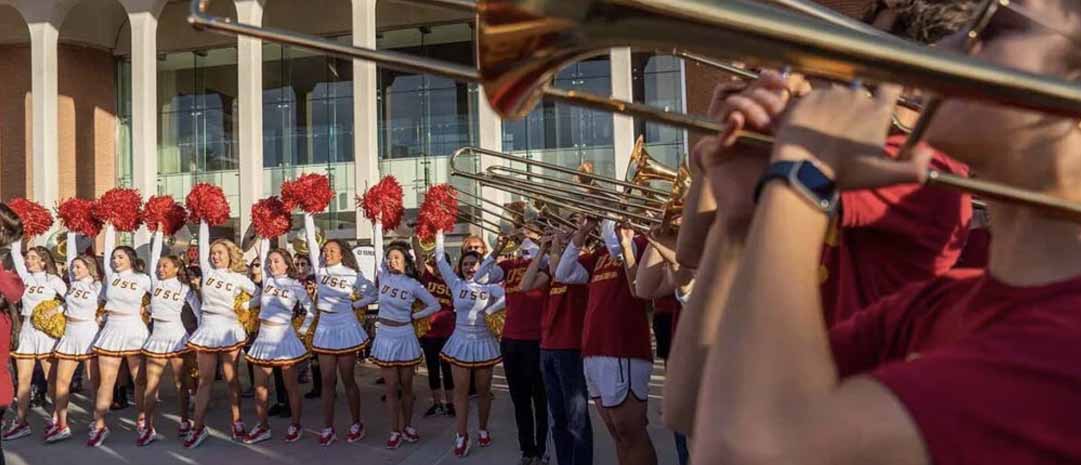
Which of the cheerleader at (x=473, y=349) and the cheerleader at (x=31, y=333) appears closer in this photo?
the cheerleader at (x=473, y=349)

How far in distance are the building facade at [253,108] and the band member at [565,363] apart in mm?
9783

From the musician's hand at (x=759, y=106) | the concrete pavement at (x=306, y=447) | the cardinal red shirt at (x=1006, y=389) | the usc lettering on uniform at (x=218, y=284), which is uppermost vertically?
the musician's hand at (x=759, y=106)

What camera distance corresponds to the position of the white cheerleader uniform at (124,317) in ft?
27.6

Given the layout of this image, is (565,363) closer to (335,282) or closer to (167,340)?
(335,282)

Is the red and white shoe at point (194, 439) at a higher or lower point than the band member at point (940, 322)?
lower

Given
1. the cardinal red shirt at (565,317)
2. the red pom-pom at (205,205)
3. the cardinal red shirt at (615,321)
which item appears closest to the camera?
the cardinal red shirt at (615,321)

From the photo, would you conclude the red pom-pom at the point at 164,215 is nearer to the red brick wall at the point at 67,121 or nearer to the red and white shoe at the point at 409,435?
the red and white shoe at the point at 409,435

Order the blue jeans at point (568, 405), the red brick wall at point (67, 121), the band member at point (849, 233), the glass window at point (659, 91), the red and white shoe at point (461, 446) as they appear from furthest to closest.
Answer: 1. the red brick wall at point (67, 121)
2. the glass window at point (659, 91)
3. the red and white shoe at point (461, 446)
4. the blue jeans at point (568, 405)
5. the band member at point (849, 233)

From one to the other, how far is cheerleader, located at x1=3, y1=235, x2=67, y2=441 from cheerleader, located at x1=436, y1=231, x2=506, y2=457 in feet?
14.5

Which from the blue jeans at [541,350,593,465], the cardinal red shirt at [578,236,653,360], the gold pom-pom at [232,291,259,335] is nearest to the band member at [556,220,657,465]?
the cardinal red shirt at [578,236,653,360]

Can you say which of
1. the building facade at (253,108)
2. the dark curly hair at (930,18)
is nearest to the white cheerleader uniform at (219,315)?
the building facade at (253,108)

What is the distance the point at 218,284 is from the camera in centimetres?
835

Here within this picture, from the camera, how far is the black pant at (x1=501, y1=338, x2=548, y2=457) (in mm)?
6562

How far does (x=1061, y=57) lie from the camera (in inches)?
40.4
